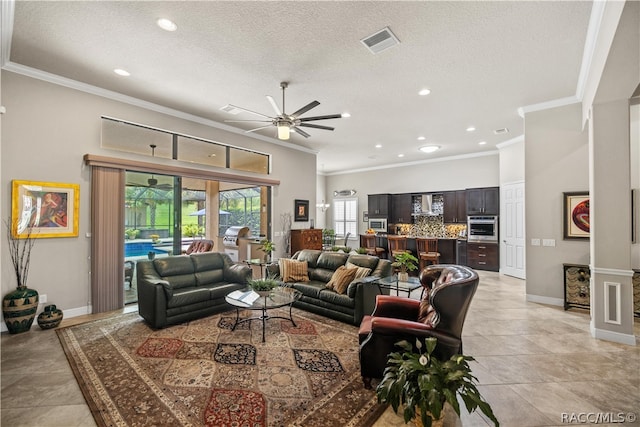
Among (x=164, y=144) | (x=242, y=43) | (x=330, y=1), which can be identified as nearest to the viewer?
(x=330, y=1)

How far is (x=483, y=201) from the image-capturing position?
8.02 meters

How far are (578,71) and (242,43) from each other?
14.2 feet

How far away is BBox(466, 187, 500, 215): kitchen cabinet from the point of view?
780 cm

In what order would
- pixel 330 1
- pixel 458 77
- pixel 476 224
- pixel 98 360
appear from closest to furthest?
pixel 330 1
pixel 98 360
pixel 458 77
pixel 476 224

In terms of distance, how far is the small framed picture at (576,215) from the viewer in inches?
181

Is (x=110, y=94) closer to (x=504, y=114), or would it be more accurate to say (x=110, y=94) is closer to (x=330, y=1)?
(x=330, y=1)

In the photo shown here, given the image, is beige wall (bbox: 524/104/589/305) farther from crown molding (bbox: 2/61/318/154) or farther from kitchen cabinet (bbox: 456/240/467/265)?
crown molding (bbox: 2/61/318/154)

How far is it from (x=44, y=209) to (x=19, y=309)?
130 centimetres

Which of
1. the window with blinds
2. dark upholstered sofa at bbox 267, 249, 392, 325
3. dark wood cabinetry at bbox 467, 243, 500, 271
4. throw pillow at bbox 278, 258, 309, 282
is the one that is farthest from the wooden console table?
the window with blinds

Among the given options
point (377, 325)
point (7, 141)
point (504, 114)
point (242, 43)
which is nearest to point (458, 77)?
point (504, 114)

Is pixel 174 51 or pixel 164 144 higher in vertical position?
pixel 174 51

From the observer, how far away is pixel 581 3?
2.60 m

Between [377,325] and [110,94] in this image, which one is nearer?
[377,325]

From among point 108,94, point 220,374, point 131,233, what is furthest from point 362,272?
point 108,94
